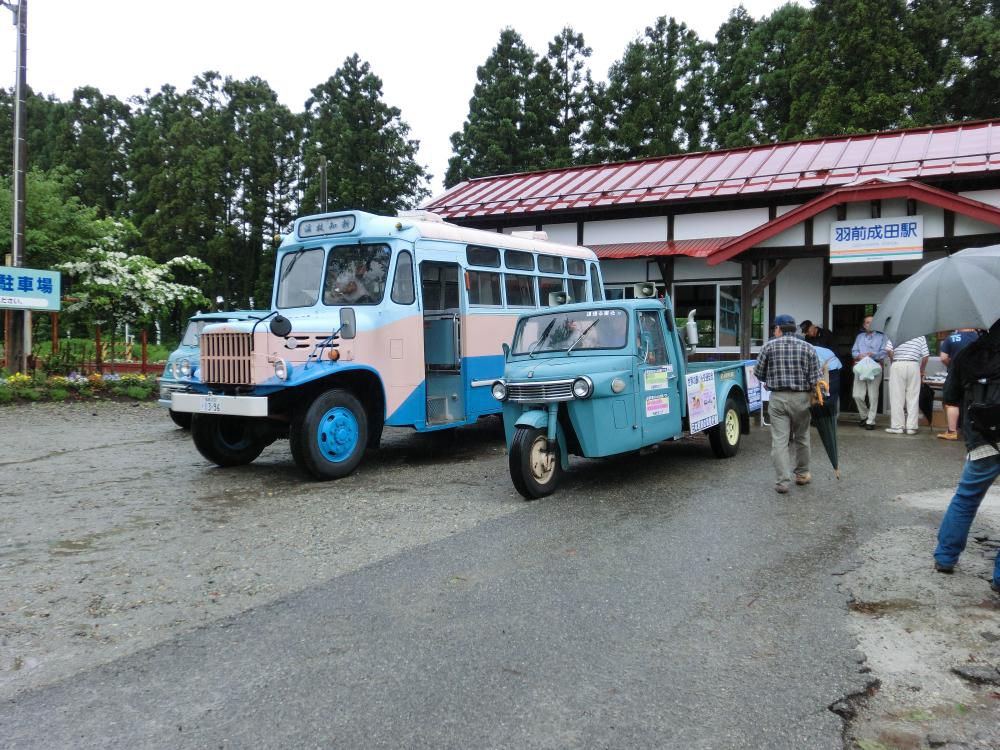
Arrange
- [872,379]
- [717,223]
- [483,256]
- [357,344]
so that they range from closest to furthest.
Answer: [357,344] → [483,256] → [872,379] → [717,223]

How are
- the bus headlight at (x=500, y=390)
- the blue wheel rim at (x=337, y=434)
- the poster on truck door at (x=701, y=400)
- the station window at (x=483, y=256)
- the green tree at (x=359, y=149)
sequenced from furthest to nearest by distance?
the green tree at (x=359, y=149), the station window at (x=483, y=256), the poster on truck door at (x=701, y=400), the blue wheel rim at (x=337, y=434), the bus headlight at (x=500, y=390)

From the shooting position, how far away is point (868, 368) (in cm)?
1209

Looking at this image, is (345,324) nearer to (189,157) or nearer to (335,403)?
(335,403)

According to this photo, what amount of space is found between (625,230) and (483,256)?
309 inches

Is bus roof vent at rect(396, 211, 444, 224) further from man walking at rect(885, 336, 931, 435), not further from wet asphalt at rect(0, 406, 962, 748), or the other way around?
man walking at rect(885, 336, 931, 435)

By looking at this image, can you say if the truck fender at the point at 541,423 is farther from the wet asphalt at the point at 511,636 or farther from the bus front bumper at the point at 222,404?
the bus front bumper at the point at 222,404

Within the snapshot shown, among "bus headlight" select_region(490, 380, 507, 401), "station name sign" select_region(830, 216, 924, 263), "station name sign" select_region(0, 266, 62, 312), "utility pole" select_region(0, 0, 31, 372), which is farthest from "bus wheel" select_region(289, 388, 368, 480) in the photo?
"utility pole" select_region(0, 0, 31, 372)

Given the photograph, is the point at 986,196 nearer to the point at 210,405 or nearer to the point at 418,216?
the point at 418,216

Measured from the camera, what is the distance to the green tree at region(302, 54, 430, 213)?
39.2 metres

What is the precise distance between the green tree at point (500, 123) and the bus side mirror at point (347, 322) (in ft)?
108

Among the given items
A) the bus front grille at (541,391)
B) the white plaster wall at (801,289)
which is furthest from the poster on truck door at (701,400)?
the white plaster wall at (801,289)

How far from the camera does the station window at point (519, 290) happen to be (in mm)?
10930

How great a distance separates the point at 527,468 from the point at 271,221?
40930 millimetres

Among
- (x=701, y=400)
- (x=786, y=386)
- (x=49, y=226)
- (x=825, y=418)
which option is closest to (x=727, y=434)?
(x=701, y=400)
